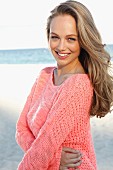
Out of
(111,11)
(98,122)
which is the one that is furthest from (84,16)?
(111,11)

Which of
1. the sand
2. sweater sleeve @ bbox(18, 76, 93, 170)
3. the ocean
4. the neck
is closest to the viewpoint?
sweater sleeve @ bbox(18, 76, 93, 170)

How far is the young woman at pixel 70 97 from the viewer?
4.41 feet

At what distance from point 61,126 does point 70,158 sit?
0.13 metres

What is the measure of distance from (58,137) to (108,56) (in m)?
0.37

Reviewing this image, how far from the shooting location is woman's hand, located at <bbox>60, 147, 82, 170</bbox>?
4.48 ft

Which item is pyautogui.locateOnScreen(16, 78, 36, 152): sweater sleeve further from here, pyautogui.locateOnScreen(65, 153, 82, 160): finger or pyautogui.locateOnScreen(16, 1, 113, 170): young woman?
pyautogui.locateOnScreen(65, 153, 82, 160): finger

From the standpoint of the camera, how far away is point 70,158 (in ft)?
4.52

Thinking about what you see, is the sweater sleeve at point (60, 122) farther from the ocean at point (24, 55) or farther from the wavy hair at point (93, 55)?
the ocean at point (24, 55)

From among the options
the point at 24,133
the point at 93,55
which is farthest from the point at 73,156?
the point at 93,55

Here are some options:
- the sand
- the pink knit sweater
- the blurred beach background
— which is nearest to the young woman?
the pink knit sweater

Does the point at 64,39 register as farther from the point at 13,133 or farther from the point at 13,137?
the point at 13,133

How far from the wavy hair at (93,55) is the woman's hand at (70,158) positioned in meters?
0.16

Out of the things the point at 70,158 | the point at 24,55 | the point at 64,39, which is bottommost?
the point at 70,158

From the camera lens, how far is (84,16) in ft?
4.52
